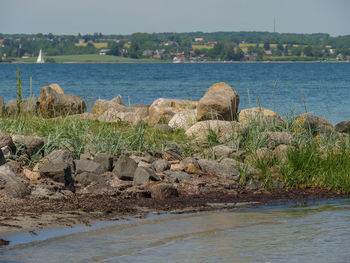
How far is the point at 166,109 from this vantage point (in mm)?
17141

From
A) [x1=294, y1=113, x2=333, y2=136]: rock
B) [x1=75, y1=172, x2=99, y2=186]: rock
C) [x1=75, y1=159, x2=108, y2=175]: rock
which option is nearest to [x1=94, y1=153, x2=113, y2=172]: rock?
[x1=75, y1=159, x2=108, y2=175]: rock

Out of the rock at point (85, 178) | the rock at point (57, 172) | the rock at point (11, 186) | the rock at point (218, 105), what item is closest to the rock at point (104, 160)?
the rock at point (85, 178)

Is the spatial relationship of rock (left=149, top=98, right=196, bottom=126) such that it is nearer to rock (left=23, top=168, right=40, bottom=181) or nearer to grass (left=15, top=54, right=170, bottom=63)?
rock (left=23, top=168, right=40, bottom=181)

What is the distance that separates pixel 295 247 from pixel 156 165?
369cm

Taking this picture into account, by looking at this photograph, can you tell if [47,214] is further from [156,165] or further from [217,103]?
[217,103]

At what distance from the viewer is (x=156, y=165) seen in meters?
10.2

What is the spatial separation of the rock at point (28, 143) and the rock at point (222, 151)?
318cm

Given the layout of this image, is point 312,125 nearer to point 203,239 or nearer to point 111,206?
point 111,206

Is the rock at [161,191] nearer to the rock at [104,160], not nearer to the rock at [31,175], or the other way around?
the rock at [104,160]

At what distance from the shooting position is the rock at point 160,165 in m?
10.1

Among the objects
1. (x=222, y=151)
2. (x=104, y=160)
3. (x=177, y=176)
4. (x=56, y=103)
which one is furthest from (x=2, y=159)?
(x=56, y=103)

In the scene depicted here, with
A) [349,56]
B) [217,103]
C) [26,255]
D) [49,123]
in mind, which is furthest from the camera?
[349,56]

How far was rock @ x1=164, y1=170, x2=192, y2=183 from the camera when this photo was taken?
986 cm

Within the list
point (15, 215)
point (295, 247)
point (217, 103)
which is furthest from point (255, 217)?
point (217, 103)
